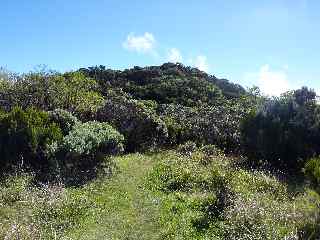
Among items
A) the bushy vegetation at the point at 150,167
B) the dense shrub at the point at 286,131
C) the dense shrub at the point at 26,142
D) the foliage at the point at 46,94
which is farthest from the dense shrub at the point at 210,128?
the dense shrub at the point at 26,142

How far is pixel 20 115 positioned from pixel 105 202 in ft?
28.7

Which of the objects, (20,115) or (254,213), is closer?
(254,213)

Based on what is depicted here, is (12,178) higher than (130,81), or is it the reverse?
(130,81)

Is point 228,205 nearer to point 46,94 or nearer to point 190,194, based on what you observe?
point 190,194

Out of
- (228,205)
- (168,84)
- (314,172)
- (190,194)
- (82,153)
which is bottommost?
(228,205)

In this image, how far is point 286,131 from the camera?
27.0 metres

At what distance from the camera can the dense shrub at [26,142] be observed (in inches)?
987

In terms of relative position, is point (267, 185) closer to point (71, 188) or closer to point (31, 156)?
point (71, 188)

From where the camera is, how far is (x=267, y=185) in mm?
22391

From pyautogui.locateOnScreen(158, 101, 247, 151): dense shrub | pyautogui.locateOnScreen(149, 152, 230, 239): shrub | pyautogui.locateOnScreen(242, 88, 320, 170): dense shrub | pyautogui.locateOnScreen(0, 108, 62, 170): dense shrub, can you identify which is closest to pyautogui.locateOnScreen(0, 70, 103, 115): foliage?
pyautogui.locateOnScreen(158, 101, 247, 151): dense shrub

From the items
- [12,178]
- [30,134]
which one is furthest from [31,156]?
[12,178]

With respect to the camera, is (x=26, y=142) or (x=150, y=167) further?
(x=150, y=167)

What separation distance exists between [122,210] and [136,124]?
13503mm

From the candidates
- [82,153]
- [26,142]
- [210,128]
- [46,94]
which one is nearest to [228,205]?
[82,153]
